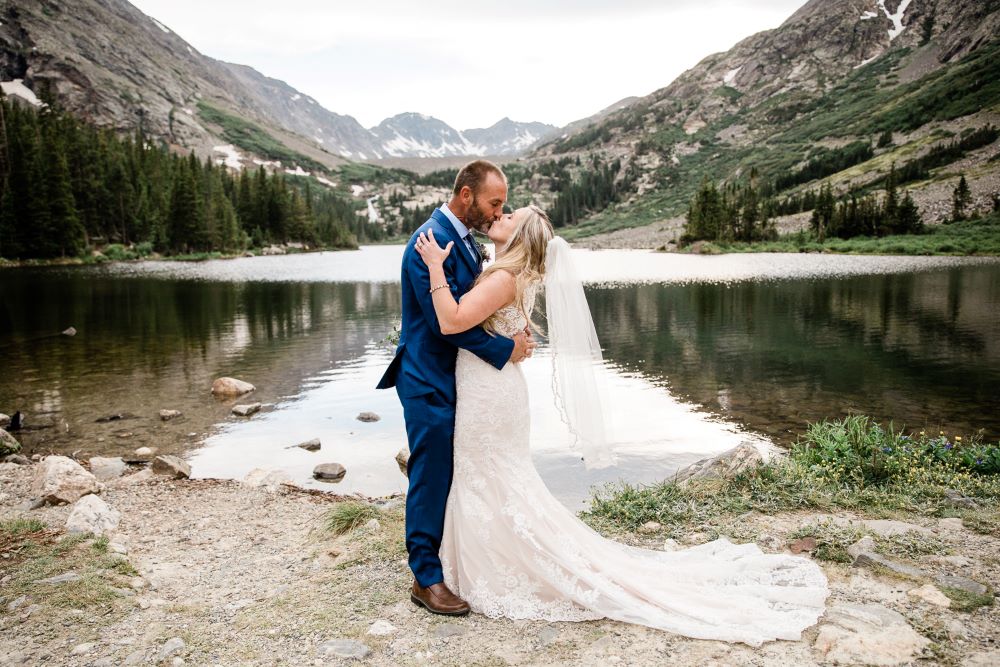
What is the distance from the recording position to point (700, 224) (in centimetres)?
9862

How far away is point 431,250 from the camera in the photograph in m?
4.27

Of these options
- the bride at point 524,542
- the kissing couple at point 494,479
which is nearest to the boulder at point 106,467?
the kissing couple at point 494,479

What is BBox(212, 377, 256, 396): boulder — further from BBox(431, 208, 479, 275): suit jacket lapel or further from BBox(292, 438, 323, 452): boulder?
BBox(431, 208, 479, 275): suit jacket lapel

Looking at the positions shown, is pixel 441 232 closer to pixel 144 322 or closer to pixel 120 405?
pixel 120 405

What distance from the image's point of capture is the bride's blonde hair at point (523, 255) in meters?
4.46

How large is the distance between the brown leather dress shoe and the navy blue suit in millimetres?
56

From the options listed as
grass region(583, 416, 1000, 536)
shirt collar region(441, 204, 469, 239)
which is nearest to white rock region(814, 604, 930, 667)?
grass region(583, 416, 1000, 536)

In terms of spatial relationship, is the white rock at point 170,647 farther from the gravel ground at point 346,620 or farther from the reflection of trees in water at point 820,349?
the reflection of trees in water at point 820,349

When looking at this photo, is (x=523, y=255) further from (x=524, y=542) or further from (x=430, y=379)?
(x=524, y=542)

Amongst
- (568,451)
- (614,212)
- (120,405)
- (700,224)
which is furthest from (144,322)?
(614,212)

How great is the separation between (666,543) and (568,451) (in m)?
5.76

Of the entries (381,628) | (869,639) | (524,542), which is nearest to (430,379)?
(524,542)

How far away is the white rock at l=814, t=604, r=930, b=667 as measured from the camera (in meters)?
3.70

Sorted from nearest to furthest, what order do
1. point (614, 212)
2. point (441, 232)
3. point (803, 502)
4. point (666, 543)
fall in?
point (441, 232), point (666, 543), point (803, 502), point (614, 212)
